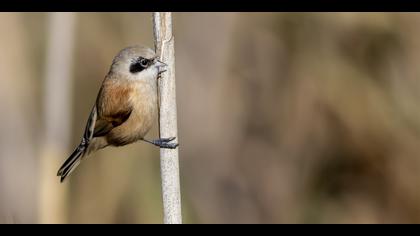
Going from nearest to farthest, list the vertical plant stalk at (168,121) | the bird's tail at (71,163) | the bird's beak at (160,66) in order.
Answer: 1. the vertical plant stalk at (168,121)
2. the bird's beak at (160,66)
3. the bird's tail at (71,163)

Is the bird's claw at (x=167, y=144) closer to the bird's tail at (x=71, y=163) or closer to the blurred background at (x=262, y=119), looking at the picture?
the bird's tail at (x=71, y=163)

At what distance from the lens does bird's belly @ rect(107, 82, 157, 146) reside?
3332 millimetres

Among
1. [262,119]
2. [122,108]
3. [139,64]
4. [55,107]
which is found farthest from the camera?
[262,119]

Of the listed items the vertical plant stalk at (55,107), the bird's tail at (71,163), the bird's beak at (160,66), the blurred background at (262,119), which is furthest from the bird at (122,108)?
the blurred background at (262,119)

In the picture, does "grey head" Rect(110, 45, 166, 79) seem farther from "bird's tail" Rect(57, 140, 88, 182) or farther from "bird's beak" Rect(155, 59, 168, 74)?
"bird's tail" Rect(57, 140, 88, 182)

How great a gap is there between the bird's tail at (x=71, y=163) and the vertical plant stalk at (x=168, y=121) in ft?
3.08

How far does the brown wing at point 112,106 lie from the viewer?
11.5 ft

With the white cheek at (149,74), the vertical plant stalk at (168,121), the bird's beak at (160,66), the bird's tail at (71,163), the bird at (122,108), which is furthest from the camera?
the bird's tail at (71,163)

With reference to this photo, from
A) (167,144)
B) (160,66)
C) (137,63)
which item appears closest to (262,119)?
(137,63)

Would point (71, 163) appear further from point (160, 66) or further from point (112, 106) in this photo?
point (160, 66)

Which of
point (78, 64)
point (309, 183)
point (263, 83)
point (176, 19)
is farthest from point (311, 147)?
point (78, 64)

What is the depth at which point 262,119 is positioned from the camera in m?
4.80

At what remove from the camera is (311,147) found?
15.9ft

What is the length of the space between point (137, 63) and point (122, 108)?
0.38 m
